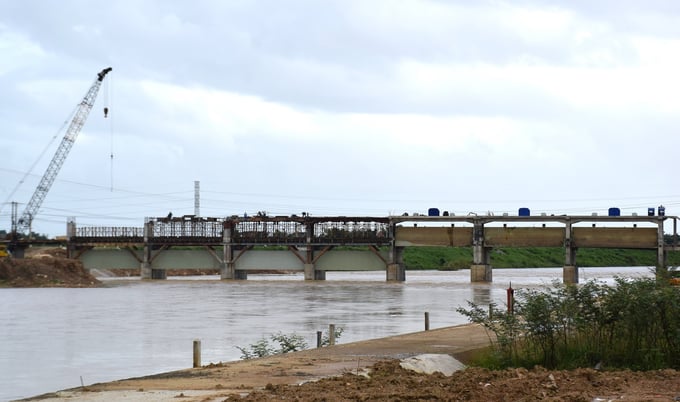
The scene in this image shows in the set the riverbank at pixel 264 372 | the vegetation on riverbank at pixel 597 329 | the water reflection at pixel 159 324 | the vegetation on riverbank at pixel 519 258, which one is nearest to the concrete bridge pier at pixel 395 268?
the water reflection at pixel 159 324

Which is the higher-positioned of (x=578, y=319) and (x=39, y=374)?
(x=578, y=319)

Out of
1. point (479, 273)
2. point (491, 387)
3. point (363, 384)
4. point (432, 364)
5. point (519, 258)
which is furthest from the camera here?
point (519, 258)

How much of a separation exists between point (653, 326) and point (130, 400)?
1254 centimetres

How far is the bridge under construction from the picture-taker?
4031 inches

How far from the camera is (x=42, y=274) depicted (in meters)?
102

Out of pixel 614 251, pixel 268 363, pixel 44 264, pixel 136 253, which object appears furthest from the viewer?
pixel 614 251

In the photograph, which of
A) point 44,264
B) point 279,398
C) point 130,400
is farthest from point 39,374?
point 44,264

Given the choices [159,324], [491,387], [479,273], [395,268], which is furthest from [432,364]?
[395,268]

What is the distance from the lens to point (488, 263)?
4124 inches

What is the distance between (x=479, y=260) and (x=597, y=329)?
8027cm

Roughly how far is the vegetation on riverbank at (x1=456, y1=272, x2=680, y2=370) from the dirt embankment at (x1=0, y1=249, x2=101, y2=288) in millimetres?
81508

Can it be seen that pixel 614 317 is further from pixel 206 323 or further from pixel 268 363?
pixel 206 323

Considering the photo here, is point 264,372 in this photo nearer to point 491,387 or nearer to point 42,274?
point 491,387

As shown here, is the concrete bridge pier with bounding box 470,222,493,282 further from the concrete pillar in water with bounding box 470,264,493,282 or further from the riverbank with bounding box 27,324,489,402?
the riverbank with bounding box 27,324,489,402
